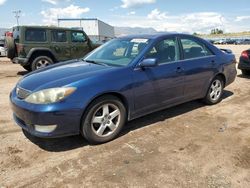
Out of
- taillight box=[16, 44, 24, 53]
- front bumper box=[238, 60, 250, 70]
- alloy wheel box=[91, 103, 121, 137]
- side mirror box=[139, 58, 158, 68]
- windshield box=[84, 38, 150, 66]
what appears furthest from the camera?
taillight box=[16, 44, 24, 53]

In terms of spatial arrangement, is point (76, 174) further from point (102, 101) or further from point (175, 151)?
point (175, 151)

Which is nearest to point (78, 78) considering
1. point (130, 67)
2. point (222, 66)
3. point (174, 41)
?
point (130, 67)

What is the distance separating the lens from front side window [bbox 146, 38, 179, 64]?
15.8 ft

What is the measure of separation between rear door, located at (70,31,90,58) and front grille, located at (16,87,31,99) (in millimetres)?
7094

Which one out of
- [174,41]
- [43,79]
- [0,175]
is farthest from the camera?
[174,41]

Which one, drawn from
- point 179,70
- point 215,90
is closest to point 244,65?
point 215,90

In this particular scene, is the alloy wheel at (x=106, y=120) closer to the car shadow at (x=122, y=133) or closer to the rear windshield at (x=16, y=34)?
the car shadow at (x=122, y=133)

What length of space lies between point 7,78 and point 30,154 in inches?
268

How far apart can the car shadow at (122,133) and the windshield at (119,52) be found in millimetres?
1143

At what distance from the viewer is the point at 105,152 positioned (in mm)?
3939

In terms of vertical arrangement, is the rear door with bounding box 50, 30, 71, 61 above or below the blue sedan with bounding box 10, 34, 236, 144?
above

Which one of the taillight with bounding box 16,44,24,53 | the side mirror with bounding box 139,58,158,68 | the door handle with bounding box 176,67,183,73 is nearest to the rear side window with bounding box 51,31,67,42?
the taillight with bounding box 16,44,24,53

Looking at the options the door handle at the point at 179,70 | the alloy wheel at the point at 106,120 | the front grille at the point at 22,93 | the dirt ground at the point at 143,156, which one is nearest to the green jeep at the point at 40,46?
the dirt ground at the point at 143,156

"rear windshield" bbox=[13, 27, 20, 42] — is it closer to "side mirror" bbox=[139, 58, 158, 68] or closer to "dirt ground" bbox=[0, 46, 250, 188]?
"dirt ground" bbox=[0, 46, 250, 188]
